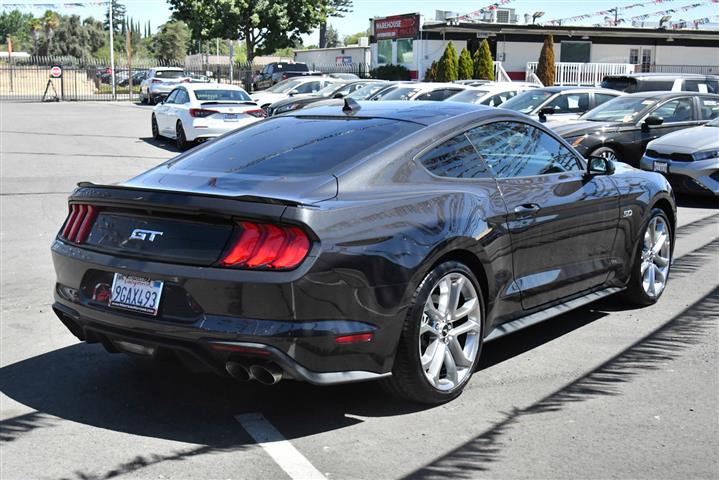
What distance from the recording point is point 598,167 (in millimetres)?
6203

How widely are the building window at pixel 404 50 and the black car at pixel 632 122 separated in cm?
3313

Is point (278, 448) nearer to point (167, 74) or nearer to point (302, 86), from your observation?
point (302, 86)

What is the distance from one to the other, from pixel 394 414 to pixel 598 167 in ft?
8.32

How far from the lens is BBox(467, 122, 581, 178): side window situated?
546 centimetres

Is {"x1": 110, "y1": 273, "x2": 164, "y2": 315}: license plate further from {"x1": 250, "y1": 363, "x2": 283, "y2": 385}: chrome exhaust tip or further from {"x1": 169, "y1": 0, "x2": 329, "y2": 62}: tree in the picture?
{"x1": 169, "y1": 0, "x2": 329, "y2": 62}: tree

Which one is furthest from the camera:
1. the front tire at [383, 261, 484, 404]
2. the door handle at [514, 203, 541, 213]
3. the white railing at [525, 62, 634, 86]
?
the white railing at [525, 62, 634, 86]

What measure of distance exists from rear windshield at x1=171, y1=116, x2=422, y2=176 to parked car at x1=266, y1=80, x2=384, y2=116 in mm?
15684

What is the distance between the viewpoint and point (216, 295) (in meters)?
4.16

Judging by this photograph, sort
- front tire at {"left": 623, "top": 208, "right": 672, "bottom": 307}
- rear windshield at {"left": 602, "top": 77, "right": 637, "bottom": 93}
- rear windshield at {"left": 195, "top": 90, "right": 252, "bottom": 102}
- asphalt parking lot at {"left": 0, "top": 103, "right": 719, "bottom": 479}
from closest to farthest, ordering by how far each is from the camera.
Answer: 1. asphalt parking lot at {"left": 0, "top": 103, "right": 719, "bottom": 479}
2. front tire at {"left": 623, "top": 208, "right": 672, "bottom": 307}
3. rear windshield at {"left": 195, "top": 90, "right": 252, "bottom": 102}
4. rear windshield at {"left": 602, "top": 77, "right": 637, "bottom": 93}

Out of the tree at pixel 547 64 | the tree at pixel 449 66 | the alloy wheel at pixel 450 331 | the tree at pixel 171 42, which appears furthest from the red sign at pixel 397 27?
the tree at pixel 171 42

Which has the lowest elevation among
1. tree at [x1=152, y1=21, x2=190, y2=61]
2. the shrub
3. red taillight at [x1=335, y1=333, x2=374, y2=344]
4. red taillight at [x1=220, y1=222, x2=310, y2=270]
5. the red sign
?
red taillight at [x1=335, y1=333, x2=374, y2=344]

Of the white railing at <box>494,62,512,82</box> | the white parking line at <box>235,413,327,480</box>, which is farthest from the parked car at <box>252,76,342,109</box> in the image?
the white parking line at <box>235,413,327,480</box>

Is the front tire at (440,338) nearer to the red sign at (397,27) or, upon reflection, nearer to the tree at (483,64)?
the tree at (483,64)

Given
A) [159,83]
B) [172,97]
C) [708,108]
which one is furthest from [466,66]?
[708,108]
